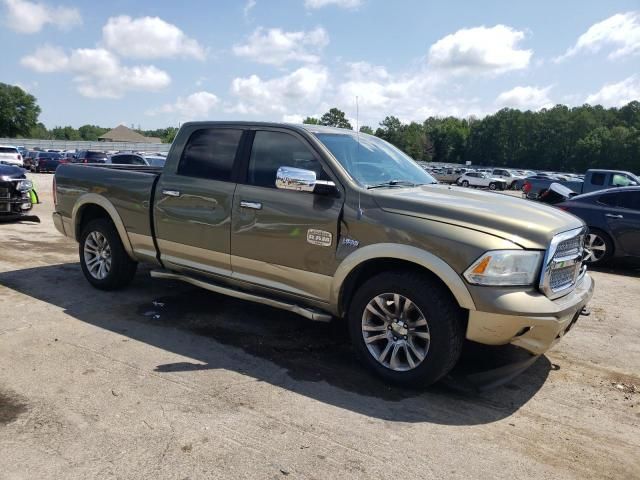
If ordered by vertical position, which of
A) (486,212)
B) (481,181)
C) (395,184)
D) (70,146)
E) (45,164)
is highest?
(70,146)

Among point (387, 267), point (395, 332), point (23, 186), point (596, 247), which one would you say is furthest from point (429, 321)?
point (23, 186)

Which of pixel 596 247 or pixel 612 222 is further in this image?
pixel 596 247

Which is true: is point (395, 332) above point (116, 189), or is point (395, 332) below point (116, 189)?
below

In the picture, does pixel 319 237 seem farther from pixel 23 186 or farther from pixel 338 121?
pixel 338 121

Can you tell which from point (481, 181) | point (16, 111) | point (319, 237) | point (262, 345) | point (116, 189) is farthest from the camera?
point (16, 111)

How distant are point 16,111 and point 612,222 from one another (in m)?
123

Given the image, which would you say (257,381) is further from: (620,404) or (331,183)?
(620,404)

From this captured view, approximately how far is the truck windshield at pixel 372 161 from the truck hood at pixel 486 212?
25 cm

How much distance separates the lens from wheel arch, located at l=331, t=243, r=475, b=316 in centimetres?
358

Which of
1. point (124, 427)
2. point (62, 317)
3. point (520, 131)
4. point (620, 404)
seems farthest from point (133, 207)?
point (520, 131)

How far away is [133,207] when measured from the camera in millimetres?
5613

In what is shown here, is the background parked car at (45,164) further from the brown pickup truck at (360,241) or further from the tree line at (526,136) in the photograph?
the tree line at (526,136)

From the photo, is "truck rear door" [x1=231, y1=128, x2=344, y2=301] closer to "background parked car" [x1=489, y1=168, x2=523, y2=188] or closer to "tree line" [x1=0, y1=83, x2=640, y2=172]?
"background parked car" [x1=489, y1=168, x2=523, y2=188]

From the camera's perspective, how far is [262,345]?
15.3ft
